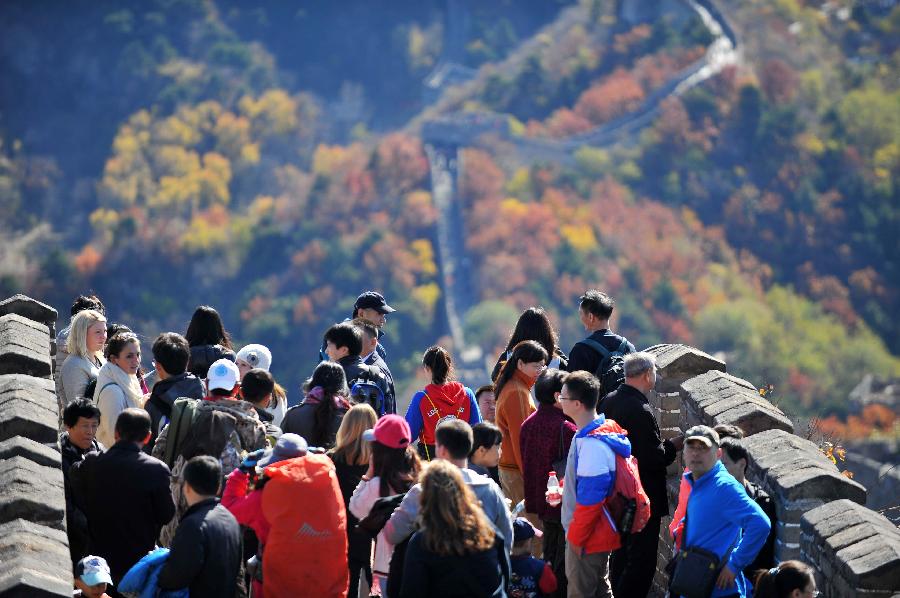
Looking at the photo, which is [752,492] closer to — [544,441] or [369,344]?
[544,441]

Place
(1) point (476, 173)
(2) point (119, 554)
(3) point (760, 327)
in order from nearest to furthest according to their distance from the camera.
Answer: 1. (2) point (119, 554)
2. (3) point (760, 327)
3. (1) point (476, 173)

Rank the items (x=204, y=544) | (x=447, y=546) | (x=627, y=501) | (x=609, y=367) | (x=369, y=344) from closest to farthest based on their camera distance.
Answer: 1. (x=447, y=546)
2. (x=204, y=544)
3. (x=627, y=501)
4. (x=609, y=367)
5. (x=369, y=344)

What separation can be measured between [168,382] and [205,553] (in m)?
1.74

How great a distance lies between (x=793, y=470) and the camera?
6.84 m

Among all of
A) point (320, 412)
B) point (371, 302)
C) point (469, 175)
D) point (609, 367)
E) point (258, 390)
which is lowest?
point (320, 412)

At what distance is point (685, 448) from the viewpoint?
21.5 feet

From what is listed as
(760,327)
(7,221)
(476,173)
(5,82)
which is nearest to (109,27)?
(5,82)

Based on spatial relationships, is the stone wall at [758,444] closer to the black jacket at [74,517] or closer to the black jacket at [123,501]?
the black jacket at [123,501]

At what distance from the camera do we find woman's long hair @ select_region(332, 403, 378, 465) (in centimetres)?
655

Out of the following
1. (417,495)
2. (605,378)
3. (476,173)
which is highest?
(476,173)

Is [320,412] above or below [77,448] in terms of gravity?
above

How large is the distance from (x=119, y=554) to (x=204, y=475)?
975 millimetres

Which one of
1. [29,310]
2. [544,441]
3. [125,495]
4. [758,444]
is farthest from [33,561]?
[29,310]

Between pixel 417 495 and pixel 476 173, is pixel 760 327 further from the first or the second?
pixel 417 495
